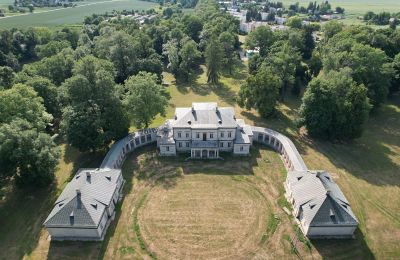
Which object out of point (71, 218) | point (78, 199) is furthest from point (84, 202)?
point (71, 218)

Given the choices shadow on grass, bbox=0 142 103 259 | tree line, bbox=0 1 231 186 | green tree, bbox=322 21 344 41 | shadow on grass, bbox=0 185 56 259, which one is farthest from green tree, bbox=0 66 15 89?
green tree, bbox=322 21 344 41

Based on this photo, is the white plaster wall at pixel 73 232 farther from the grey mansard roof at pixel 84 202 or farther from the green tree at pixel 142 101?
the green tree at pixel 142 101

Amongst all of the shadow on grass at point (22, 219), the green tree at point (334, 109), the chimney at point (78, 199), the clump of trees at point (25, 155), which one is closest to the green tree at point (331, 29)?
the green tree at point (334, 109)

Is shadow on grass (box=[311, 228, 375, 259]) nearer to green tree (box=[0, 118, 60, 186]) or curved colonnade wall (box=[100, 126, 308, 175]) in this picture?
curved colonnade wall (box=[100, 126, 308, 175])

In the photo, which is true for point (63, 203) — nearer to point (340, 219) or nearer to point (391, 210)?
point (340, 219)

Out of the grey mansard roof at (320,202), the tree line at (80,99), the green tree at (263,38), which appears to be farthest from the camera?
the green tree at (263,38)
